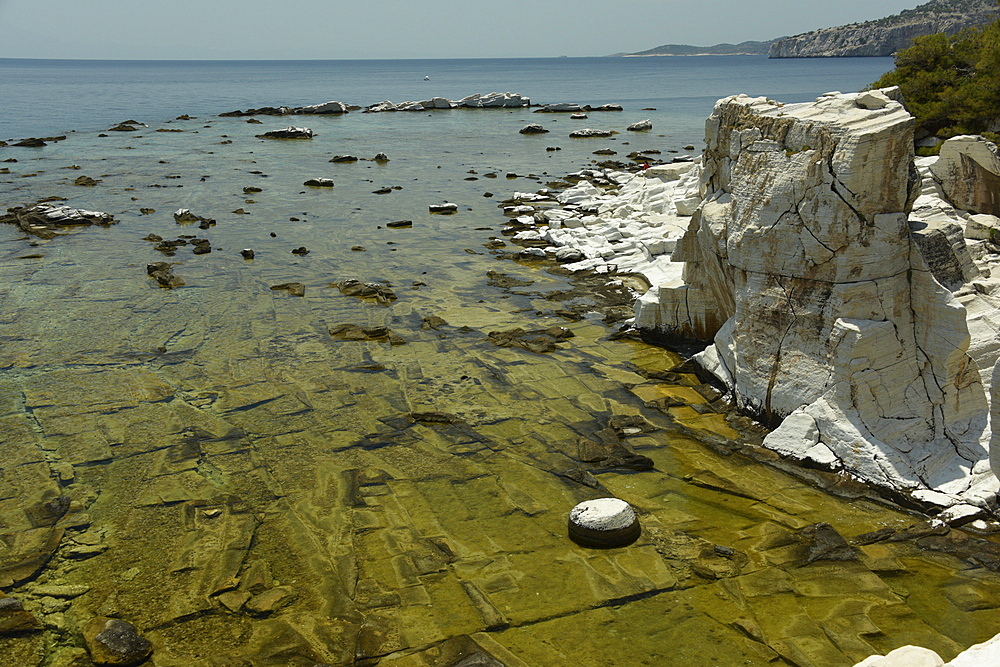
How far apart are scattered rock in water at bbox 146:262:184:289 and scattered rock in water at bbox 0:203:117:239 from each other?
480 centimetres

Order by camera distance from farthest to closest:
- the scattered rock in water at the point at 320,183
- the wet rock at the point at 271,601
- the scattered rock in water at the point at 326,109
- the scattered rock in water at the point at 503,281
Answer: the scattered rock in water at the point at 326,109, the scattered rock in water at the point at 320,183, the scattered rock in water at the point at 503,281, the wet rock at the point at 271,601

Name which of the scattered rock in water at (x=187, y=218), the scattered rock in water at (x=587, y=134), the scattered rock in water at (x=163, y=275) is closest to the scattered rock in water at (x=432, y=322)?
the scattered rock in water at (x=163, y=275)

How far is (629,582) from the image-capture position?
19.0 feet

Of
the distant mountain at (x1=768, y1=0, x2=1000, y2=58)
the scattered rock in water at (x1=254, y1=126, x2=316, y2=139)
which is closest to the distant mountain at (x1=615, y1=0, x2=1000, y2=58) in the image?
the distant mountain at (x1=768, y1=0, x2=1000, y2=58)

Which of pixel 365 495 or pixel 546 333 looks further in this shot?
pixel 546 333

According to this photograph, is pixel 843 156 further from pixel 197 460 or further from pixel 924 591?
pixel 197 460

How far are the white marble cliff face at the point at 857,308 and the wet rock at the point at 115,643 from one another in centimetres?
588

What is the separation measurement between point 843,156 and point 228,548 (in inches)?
264

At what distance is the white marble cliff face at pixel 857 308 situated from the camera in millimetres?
7121

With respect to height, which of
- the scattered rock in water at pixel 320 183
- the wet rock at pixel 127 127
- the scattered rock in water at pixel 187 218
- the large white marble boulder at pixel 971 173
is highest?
the large white marble boulder at pixel 971 173

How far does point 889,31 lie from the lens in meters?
145

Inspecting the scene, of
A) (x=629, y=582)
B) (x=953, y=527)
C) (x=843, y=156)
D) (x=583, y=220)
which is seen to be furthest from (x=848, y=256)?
(x=583, y=220)

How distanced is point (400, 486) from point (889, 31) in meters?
168

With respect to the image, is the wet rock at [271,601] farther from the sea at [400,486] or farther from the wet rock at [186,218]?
the wet rock at [186,218]
